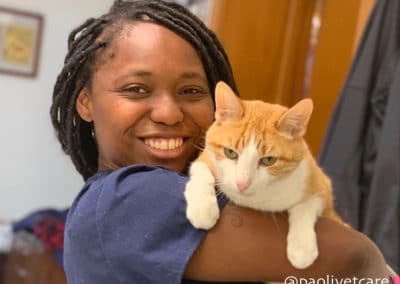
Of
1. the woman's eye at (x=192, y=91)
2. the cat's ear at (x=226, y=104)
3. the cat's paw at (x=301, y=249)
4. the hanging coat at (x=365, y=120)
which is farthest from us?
the hanging coat at (x=365, y=120)

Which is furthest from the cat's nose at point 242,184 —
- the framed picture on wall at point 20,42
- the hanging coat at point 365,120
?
the framed picture on wall at point 20,42

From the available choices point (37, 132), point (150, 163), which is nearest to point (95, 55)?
point (150, 163)

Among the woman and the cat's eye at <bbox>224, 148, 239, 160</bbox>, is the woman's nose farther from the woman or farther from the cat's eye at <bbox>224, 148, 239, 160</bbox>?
the cat's eye at <bbox>224, 148, 239, 160</bbox>

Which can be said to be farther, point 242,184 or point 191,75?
point 191,75

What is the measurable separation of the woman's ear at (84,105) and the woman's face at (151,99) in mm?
64

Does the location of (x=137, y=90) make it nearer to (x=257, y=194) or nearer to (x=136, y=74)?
(x=136, y=74)

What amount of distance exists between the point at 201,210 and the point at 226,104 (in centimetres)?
17

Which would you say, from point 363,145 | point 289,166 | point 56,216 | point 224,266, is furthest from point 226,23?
point 56,216

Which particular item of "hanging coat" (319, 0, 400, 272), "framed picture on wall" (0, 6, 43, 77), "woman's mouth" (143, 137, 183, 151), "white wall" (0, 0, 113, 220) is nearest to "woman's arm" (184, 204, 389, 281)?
"woman's mouth" (143, 137, 183, 151)

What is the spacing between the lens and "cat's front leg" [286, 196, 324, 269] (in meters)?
0.67

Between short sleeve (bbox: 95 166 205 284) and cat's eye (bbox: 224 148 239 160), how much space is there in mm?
83

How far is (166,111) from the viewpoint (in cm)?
85

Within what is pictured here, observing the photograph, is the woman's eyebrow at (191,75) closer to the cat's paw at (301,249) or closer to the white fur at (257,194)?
the white fur at (257,194)

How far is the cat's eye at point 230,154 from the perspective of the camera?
79cm
